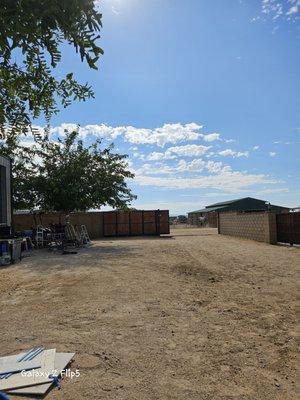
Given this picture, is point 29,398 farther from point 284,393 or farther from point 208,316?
point 208,316

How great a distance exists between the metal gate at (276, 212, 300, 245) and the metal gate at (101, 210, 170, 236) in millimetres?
13500

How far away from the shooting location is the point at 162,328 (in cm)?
639

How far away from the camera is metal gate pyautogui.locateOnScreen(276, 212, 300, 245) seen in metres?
21.2

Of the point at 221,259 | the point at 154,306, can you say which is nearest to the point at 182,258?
the point at 221,259

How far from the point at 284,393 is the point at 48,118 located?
3.67 metres

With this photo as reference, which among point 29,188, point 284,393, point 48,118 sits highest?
point 29,188

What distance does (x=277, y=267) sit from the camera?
1363cm

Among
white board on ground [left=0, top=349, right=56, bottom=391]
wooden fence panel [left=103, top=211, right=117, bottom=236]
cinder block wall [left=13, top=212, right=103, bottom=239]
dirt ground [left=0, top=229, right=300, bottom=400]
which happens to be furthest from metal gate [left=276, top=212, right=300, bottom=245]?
white board on ground [left=0, top=349, right=56, bottom=391]

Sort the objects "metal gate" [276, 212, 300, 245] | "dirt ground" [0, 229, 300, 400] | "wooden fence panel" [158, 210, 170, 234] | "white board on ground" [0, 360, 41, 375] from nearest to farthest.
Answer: "dirt ground" [0, 229, 300, 400]
"white board on ground" [0, 360, 41, 375]
"metal gate" [276, 212, 300, 245]
"wooden fence panel" [158, 210, 170, 234]

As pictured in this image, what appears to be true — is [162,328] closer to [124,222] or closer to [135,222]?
[124,222]

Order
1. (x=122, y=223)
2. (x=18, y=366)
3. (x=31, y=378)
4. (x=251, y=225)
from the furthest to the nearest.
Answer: (x=122, y=223), (x=251, y=225), (x=18, y=366), (x=31, y=378)

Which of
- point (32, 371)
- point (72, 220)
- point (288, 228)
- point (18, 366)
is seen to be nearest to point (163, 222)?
point (72, 220)

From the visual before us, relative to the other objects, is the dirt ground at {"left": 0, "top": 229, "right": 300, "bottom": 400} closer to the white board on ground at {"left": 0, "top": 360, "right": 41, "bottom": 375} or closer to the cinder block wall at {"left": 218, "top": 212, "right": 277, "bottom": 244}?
the white board on ground at {"left": 0, "top": 360, "right": 41, "bottom": 375}

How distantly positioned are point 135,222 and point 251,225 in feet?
38.4
